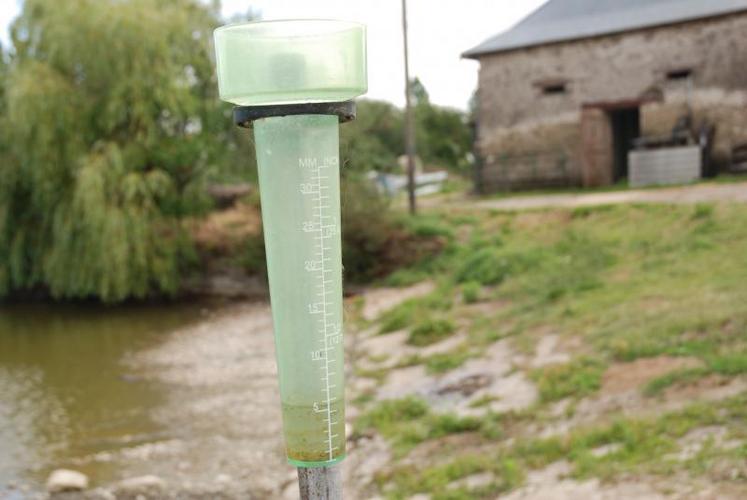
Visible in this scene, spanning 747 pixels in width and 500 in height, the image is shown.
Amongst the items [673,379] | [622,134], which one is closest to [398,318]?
[673,379]

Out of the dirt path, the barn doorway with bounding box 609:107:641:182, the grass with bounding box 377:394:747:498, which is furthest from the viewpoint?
the barn doorway with bounding box 609:107:641:182

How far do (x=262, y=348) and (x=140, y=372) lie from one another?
1799 mm

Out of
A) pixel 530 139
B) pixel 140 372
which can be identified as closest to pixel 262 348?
pixel 140 372

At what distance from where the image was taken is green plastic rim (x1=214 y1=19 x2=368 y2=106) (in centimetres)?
199

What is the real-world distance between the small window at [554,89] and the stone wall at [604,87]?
9 cm

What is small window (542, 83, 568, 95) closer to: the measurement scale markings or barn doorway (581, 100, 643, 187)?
barn doorway (581, 100, 643, 187)

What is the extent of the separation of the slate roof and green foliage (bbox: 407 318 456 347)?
10.2 metres

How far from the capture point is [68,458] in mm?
8289

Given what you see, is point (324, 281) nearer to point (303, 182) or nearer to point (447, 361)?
point (303, 182)

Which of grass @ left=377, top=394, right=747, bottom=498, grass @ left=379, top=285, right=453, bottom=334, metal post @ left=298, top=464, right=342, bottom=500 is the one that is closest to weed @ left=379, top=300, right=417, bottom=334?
grass @ left=379, top=285, right=453, bottom=334

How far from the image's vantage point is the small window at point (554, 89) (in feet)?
62.7

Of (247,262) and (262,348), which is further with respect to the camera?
(247,262)

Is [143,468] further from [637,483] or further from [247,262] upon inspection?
[247,262]

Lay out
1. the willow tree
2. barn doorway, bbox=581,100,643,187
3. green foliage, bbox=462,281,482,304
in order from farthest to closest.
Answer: barn doorway, bbox=581,100,643,187 < the willow tree < green foliage, bbox=462,281,482,304
